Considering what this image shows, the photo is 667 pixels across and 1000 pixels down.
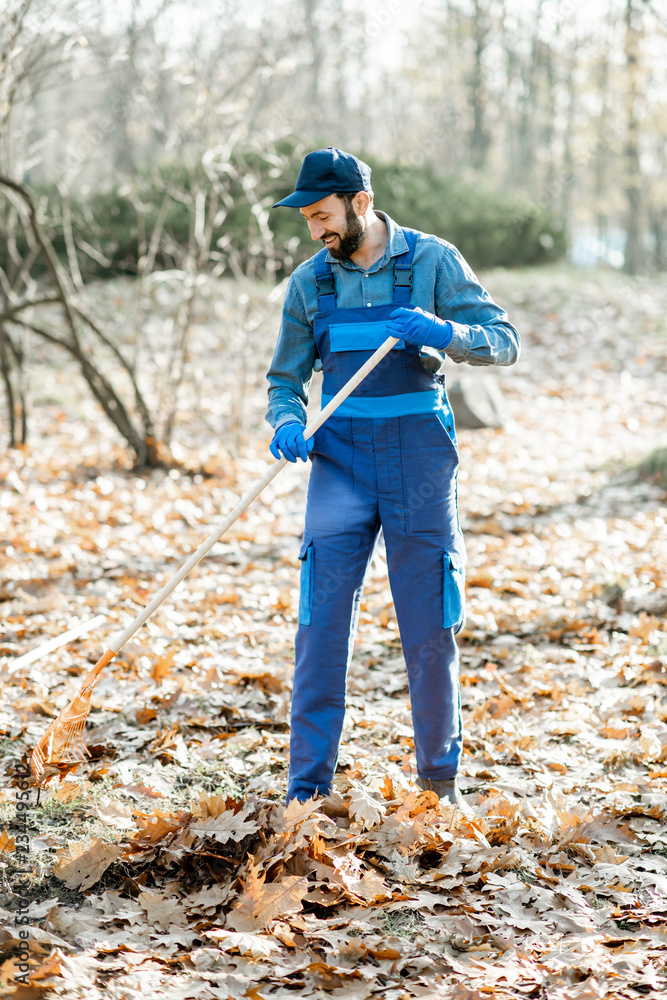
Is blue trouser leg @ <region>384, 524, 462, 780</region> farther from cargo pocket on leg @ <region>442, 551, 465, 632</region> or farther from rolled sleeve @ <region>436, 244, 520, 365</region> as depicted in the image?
rolled sleeve @ <region>436, 244, 520, 365</region>

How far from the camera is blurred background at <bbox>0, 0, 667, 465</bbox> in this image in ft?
26.7

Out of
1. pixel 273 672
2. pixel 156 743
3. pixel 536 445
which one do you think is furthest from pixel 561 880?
pixel 536 445

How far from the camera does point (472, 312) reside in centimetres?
289

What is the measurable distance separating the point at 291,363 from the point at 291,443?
0.32m

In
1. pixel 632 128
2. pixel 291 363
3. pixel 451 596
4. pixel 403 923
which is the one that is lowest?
pixel 403 923

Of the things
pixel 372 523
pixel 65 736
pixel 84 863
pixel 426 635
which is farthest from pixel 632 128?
pixel 84 863

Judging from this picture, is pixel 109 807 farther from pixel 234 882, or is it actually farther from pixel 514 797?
pixel 514 797

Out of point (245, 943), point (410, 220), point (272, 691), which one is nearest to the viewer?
point (245, 943)

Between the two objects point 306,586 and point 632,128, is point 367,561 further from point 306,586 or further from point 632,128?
point 632,128

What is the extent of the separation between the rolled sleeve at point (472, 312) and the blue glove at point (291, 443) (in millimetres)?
534

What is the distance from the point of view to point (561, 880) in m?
2.69

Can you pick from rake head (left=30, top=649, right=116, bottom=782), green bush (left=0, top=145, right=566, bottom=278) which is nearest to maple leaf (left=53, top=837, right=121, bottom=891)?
rake head (left=30, top=649, right=116, bottom=782)

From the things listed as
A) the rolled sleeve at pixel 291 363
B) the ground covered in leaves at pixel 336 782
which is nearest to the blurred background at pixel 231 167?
the ground covered in leaves at pixel 336 782

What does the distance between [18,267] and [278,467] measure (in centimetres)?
742
